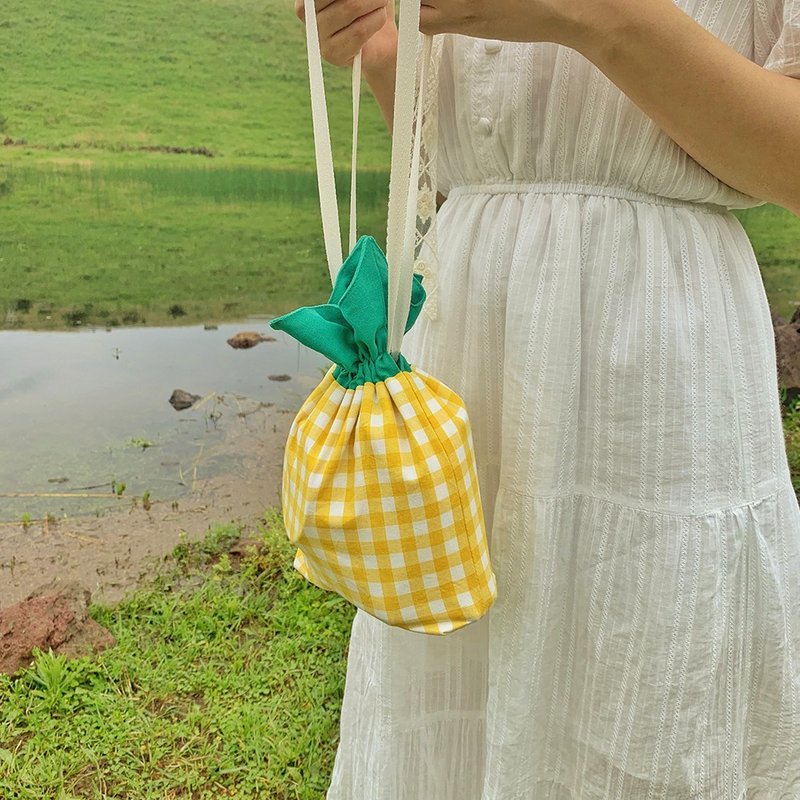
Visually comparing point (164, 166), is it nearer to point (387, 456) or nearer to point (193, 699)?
point (193, 699)

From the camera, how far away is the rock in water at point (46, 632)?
3.53ft

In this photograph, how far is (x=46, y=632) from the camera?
1.10 meters

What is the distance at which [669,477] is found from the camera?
447mm

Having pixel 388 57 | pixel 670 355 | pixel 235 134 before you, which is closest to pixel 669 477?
pixel 670 355

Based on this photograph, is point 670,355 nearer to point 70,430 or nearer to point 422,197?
point 422,197

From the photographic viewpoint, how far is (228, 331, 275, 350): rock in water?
67.5 inches

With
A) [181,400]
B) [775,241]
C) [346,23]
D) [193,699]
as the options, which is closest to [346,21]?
[346,23]

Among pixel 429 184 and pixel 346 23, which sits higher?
pixel 346 23

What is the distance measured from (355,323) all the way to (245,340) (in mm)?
1382

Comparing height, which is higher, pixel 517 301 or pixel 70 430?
pixel 517 301

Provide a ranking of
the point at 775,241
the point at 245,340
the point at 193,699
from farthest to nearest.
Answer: the point at 775,241, the point at 245,340, the point at 193,699

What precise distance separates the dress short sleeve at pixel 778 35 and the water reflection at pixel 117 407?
140 centimetres

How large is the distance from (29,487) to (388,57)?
130 cm

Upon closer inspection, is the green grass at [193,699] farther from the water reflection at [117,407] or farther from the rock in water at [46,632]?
the water reflection at [117,407]
